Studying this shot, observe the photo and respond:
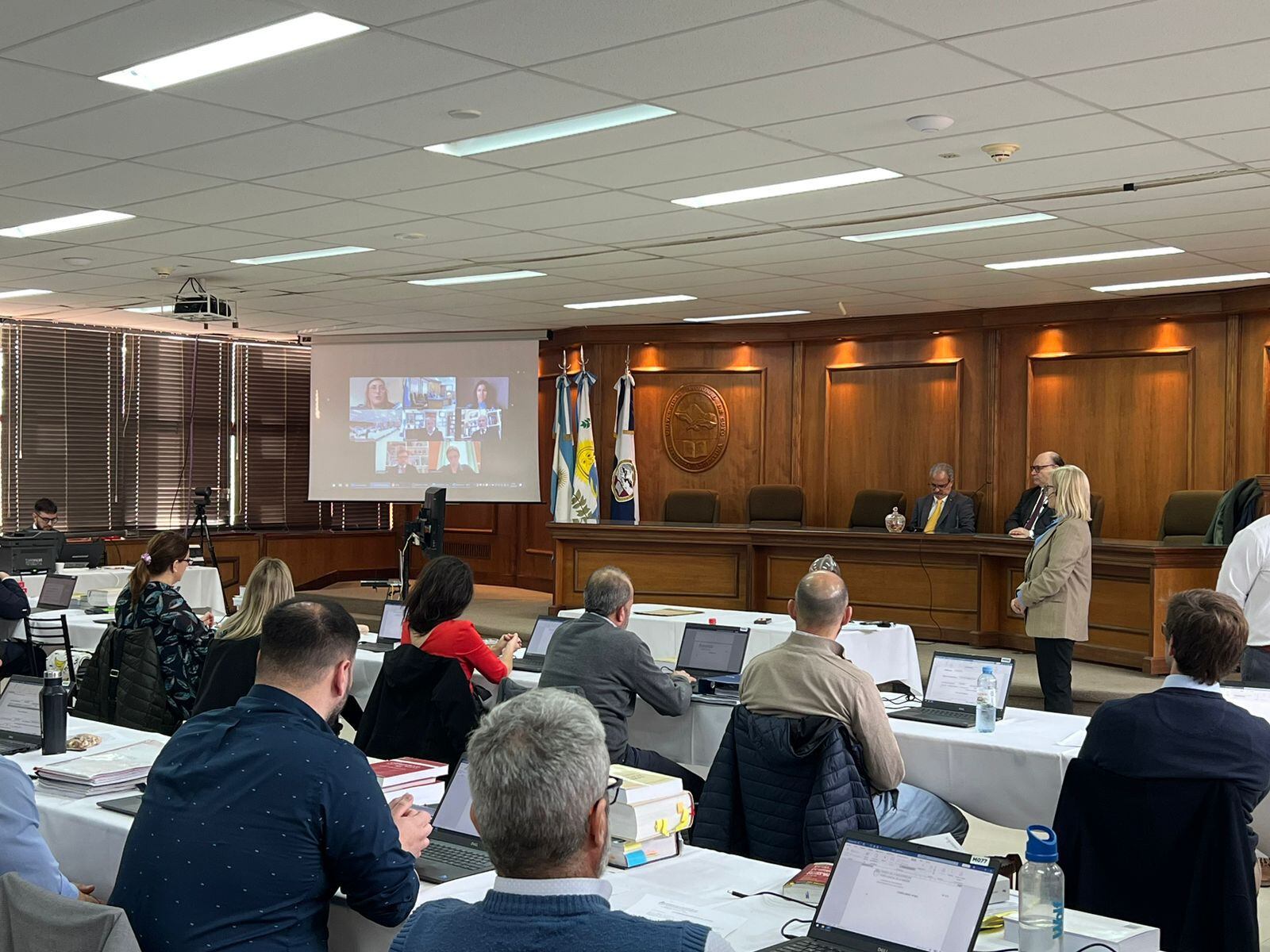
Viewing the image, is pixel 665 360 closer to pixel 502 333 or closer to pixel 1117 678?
pixel 502 333

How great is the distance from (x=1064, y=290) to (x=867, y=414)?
9.11ft

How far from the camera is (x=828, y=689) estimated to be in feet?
12.2

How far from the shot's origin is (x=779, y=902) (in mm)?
2662

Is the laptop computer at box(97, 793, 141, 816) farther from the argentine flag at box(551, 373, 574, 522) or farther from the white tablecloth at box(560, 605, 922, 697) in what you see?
the argentine flag at box(551, 373, 574, 522)

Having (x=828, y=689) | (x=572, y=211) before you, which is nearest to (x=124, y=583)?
(x=572, y=211)

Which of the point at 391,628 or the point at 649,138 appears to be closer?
the point at 649,138

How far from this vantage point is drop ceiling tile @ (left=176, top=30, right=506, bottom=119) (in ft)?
14.7

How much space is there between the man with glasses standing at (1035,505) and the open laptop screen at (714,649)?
2.95m

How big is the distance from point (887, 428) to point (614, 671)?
8.51 m

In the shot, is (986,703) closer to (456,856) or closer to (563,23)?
(456,856)

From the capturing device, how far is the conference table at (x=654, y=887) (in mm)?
2537

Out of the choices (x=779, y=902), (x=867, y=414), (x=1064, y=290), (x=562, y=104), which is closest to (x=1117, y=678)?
(x=1064, y=290)

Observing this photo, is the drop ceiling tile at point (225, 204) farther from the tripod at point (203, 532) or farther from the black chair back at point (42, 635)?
the tripod at point (203, 532)

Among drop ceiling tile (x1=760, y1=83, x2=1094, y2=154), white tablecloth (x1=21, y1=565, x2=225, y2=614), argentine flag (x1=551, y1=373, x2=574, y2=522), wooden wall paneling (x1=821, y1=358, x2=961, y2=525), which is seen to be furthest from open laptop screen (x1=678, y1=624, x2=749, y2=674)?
argentine flag (x1=551, y1=373, x2=574, y2=522)
